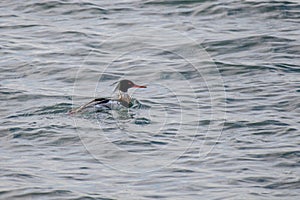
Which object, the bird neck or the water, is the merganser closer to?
the bird neck

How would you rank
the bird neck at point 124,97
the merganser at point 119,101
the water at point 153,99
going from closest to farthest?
the water at point 153,99
the merganser at point 119,101
the bird neck at point 124,97

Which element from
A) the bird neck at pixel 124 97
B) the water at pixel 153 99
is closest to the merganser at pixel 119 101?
the bird neck at pixel 124 97

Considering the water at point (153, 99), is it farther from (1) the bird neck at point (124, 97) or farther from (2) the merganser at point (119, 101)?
(1) the bird neck at point (124, 97)

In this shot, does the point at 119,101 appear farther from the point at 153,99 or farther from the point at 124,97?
the point at 153,99

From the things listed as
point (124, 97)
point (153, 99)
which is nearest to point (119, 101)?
point (124, 97)

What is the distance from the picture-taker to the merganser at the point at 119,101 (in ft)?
45.8

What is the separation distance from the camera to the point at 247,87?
48.6 feet

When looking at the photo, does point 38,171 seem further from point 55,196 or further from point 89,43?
point 89,43

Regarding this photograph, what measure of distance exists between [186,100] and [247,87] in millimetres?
1072

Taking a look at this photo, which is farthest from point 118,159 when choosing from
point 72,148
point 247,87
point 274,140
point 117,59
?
point 117,59

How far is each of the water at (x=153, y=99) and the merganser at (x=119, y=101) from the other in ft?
0.55

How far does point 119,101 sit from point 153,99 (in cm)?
54

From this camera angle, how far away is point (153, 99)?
14.6m

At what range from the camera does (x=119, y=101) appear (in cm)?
1454
